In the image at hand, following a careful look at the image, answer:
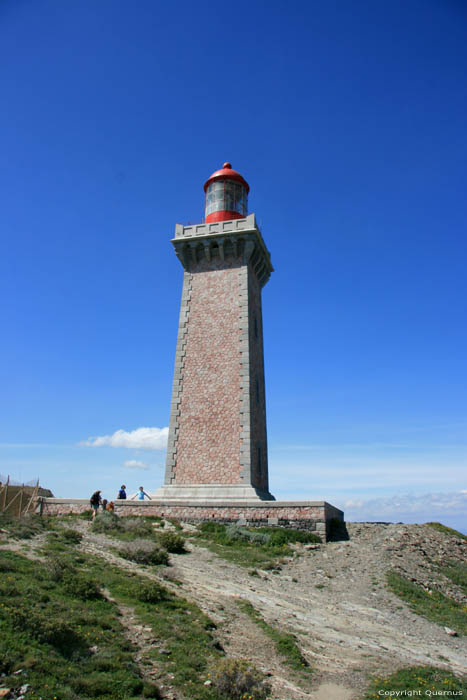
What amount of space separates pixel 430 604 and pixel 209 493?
1025 cm

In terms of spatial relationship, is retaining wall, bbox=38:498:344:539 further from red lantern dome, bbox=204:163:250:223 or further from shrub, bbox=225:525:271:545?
red lantern dome, bbox=204:163:250:223

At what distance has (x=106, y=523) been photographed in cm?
1831

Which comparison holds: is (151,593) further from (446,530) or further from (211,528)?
(446,530)

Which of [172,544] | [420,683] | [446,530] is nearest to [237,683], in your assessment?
[420,683]

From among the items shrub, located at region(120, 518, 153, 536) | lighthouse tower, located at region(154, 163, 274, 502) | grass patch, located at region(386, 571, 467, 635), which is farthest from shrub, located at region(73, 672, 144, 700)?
lighthouse tower, located at region(154, 163, 274, 502)

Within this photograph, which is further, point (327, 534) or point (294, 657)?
point (327, 534)

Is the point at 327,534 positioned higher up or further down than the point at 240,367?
further down

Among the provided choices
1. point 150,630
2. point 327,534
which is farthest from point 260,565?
point 150,630

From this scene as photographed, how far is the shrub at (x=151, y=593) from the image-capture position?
33.4ft

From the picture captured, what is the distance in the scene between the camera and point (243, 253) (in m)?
25.1

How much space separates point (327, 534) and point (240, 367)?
8691 millimetres

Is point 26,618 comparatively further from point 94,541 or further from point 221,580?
point 94,541

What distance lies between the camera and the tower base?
20281mm

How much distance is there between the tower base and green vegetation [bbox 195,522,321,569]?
56.7 inches
